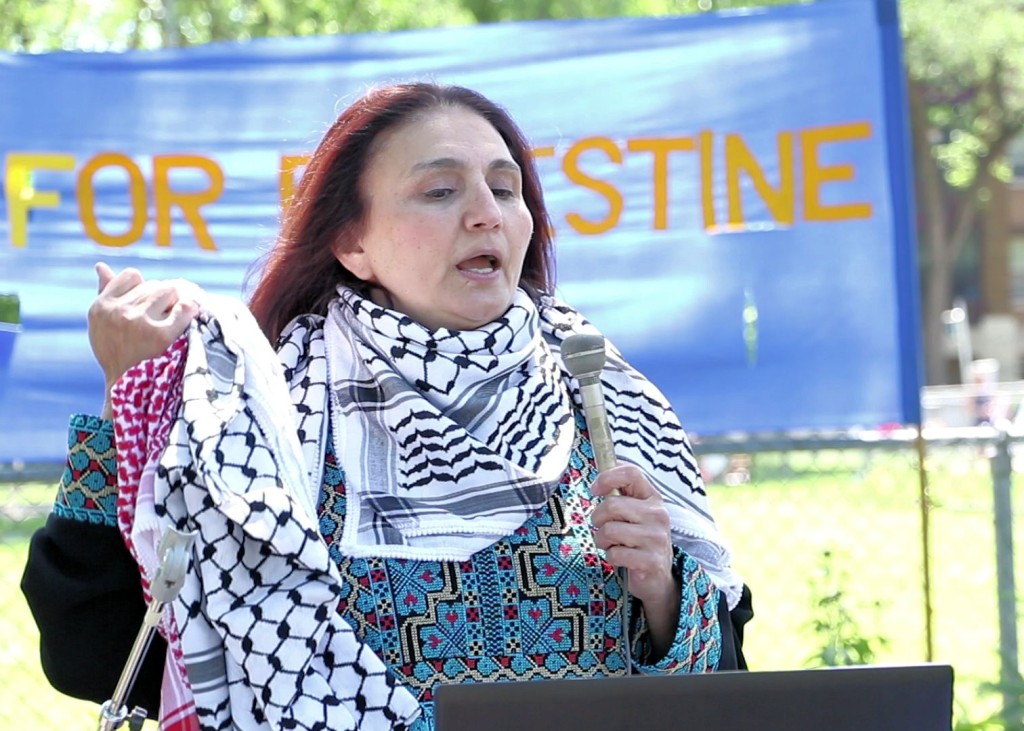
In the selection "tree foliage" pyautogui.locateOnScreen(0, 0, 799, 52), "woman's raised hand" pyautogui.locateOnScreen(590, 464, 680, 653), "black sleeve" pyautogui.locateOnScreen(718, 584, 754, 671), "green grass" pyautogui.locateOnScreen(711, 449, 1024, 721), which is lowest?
"green grass" pyautogui.locateOnScreen(711, 449, 1024, 721)

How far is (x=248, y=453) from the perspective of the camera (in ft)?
6.51

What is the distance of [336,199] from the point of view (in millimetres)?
2451

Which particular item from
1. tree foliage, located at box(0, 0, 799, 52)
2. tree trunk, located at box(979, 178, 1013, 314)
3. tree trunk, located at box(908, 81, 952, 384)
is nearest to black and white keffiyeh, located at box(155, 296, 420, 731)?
tree foliage, located at box(0, 0, 799, 52)

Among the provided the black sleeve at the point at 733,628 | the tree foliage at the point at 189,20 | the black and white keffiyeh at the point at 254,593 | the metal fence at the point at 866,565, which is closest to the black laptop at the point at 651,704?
the black and white keffiyeh at the point at 254,593

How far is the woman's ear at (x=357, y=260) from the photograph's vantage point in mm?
2420

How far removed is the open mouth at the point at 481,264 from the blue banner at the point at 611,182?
2.50 m

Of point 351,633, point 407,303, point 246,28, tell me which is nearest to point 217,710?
point 351,633

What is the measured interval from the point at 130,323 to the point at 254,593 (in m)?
0.44

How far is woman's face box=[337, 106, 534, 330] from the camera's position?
229 cm

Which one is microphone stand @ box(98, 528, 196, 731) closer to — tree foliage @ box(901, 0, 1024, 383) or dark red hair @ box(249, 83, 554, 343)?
dark red hair @ box(249, 83, 554, 343)

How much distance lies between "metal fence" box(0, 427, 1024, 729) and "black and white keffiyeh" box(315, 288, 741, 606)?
1810mm

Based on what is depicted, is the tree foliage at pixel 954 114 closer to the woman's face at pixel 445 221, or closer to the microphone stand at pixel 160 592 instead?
the woman's face at pixel 445 221

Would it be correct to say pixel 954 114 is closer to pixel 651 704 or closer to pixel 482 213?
pixel 482 213

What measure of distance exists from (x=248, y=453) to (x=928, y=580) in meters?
2.70
